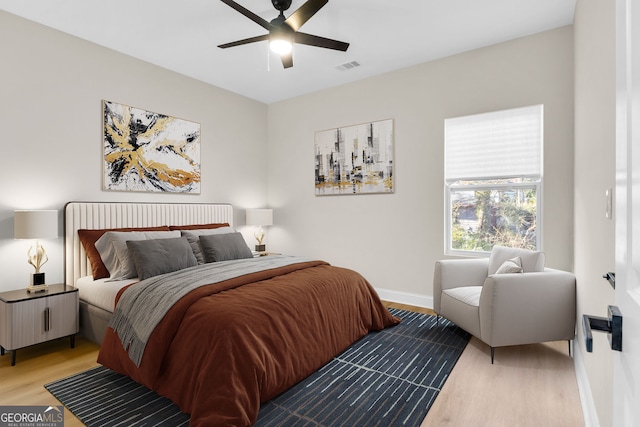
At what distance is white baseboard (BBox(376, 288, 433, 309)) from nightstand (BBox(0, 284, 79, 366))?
10.9ft

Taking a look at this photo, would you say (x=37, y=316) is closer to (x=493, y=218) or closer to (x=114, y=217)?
(x=114, y=217)

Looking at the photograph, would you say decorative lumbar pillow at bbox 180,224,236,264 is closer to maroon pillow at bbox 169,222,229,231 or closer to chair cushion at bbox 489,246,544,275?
maroon pillow at bbox 169,222,229,231

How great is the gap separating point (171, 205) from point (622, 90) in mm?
4279

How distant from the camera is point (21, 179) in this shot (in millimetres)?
3119

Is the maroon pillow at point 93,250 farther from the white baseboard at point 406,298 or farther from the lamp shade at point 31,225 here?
the white baseboard at point 406,298

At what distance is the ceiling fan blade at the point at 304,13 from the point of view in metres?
2.38

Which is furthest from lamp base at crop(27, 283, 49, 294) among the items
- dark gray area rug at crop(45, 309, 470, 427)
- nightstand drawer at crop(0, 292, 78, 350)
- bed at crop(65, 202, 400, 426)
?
dark gray area rug at crop(45, 309, 470, 427)

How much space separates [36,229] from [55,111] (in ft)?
4.01

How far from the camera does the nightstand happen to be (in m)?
2.70

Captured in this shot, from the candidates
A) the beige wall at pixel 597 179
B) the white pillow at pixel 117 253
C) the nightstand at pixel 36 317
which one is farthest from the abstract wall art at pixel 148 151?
the beige wall at pixel 597 179

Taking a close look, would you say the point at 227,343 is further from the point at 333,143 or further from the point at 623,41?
the point at 333,143

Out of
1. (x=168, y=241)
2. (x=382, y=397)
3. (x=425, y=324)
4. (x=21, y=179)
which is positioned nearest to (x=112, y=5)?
(x=21, y=179)

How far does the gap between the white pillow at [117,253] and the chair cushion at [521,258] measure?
337cm

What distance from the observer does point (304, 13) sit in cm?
254
